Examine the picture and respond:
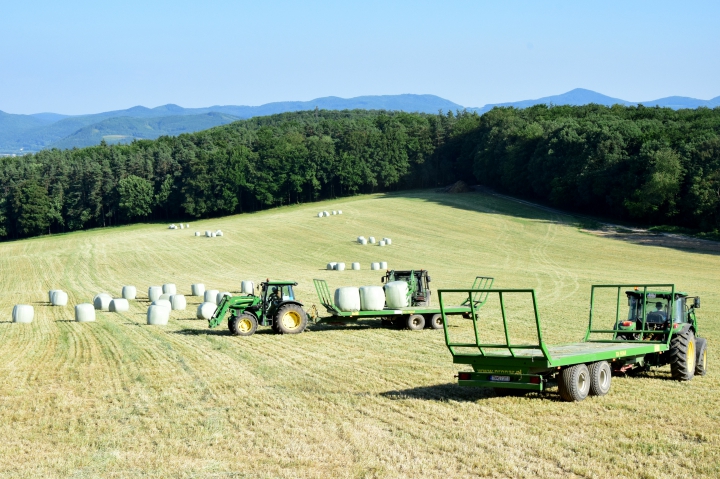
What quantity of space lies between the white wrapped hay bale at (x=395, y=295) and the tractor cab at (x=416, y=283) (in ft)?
3.41

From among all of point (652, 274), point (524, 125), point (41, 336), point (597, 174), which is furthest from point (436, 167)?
point (41, 336)

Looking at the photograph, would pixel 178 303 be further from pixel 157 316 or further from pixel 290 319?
pixel 290 319

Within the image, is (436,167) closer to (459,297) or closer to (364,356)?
(459,297)

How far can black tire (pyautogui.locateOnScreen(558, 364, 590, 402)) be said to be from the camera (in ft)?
44.6

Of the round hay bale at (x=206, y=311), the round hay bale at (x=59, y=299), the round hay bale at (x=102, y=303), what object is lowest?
the round hay bale at (x=59, y=299)

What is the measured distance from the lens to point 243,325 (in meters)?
24.1

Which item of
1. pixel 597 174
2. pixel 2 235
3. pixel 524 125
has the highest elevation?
pixel 524 125

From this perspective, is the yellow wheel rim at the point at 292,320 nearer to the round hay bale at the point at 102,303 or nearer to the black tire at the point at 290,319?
the black tire at the point at 290,319

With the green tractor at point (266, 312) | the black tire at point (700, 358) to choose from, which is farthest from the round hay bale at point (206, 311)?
the black tire at point (700, 358)

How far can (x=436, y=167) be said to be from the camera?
111 m

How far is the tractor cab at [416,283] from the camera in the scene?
88.1 feet

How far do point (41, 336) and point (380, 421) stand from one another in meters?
16.2

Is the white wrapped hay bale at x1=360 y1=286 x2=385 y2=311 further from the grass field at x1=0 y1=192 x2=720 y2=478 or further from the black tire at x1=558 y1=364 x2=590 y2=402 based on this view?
the black tire at x1=558 y1=364 x2=590 y2=402

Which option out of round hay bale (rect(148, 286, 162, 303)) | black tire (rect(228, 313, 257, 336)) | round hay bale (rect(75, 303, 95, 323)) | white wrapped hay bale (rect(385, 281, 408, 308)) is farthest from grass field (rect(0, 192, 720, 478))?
round hay bale (rect(148, 286, 162, 303))
